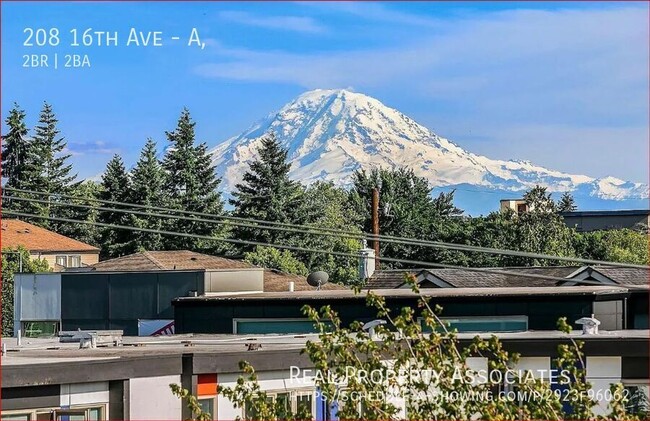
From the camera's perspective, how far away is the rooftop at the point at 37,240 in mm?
77938

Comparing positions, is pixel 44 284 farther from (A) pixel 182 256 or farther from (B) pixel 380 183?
(B) pixel 380 183

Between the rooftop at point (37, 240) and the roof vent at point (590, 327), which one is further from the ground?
the rooftop at point (37, 240)

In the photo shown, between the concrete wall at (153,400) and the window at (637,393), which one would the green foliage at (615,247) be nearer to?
the window at (637,393)

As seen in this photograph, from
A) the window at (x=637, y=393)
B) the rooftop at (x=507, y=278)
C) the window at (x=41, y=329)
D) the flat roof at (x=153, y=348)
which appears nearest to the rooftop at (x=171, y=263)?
the window at (x=41, y=329)

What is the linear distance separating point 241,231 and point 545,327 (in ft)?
170

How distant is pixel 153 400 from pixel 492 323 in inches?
539

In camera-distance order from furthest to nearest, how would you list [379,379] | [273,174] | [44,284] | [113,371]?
[273,174], [44,284], [113,371], [379,379]

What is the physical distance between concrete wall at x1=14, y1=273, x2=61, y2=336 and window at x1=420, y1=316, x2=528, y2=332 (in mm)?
23264

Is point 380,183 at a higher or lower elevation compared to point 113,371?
higher

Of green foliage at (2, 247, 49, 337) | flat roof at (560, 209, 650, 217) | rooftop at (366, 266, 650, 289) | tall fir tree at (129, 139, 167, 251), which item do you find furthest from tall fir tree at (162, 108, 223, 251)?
flat roof at (560, 209, 650, 217)

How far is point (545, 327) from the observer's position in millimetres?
29344

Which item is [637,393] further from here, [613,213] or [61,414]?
[613,213]

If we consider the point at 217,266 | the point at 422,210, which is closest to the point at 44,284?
the point at 217,266

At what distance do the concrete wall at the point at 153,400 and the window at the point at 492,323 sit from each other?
12.5 metres
